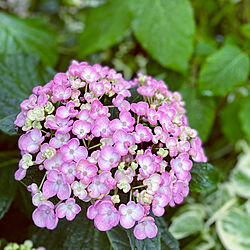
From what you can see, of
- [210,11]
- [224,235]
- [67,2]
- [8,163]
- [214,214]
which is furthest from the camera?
[67,2]

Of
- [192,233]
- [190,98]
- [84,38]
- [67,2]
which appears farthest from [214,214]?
[67,2]

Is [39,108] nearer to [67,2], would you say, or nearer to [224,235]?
[224,235]

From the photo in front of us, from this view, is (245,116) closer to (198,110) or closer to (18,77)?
(198,110)

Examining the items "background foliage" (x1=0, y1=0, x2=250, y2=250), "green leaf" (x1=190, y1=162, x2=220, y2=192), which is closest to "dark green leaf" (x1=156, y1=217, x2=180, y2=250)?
"background foliage" (x1=0, y1=0, x2=250, y2=250)

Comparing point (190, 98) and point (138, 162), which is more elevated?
point (138, 162)

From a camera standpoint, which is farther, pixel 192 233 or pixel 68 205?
pixel 192 233

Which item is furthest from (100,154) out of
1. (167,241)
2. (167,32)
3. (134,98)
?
(167,32)

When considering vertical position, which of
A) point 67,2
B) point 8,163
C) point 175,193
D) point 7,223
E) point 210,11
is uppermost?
point 210,11
